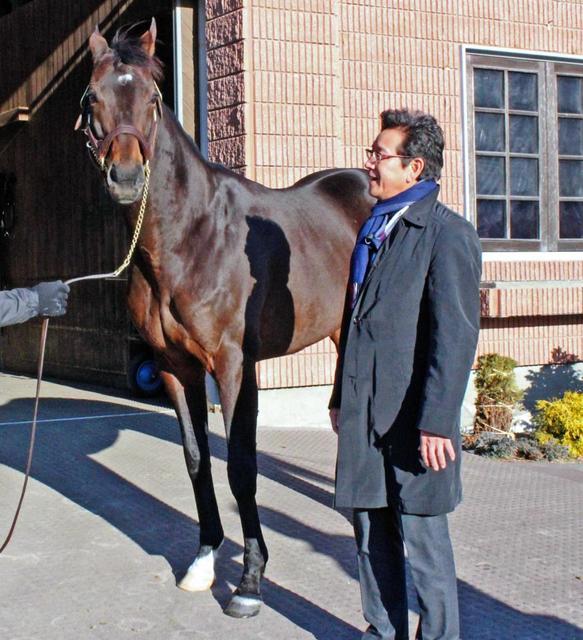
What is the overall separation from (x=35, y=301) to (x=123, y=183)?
64cm

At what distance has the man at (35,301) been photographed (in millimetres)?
4020

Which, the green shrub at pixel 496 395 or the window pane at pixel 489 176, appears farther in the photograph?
the window pane at pixel 489 176

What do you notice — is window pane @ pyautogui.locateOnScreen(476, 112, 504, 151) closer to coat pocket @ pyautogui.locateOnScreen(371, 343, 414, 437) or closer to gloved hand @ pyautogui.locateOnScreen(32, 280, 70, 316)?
gloved hand @ pyautogui.locateOnScreen(32, 280, 70, 316)

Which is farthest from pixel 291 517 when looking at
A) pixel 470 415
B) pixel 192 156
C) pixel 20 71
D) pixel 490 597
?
pixel 20 71

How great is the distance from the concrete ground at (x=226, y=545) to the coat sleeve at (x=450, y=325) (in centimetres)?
131

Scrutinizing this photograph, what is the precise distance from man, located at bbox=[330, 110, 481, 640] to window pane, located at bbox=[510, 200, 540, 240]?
6.43 meters

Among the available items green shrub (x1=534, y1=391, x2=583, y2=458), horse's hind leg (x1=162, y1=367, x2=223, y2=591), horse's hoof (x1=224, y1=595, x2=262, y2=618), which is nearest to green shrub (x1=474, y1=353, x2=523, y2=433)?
green shrub (x1=534, y1=391, x2=583, y2=458)

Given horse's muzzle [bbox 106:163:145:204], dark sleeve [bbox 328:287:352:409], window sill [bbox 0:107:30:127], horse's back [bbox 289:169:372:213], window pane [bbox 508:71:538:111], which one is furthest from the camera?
window sill [bbox 0:107:30:127]

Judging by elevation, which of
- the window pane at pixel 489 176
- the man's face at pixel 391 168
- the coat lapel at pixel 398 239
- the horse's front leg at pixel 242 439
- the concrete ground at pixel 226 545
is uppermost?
the window pane at pixel 489 176

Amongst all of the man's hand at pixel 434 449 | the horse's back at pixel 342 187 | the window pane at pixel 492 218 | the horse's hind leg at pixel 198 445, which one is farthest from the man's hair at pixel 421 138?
the window pane at pixel 492 218

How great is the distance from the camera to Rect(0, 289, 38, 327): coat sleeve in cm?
399

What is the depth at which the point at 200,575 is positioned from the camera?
4.47 m

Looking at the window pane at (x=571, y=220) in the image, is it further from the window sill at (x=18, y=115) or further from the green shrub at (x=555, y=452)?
the window sill at (x=18, y=115)

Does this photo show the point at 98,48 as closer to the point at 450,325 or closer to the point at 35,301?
Answer: the point at 35,301
